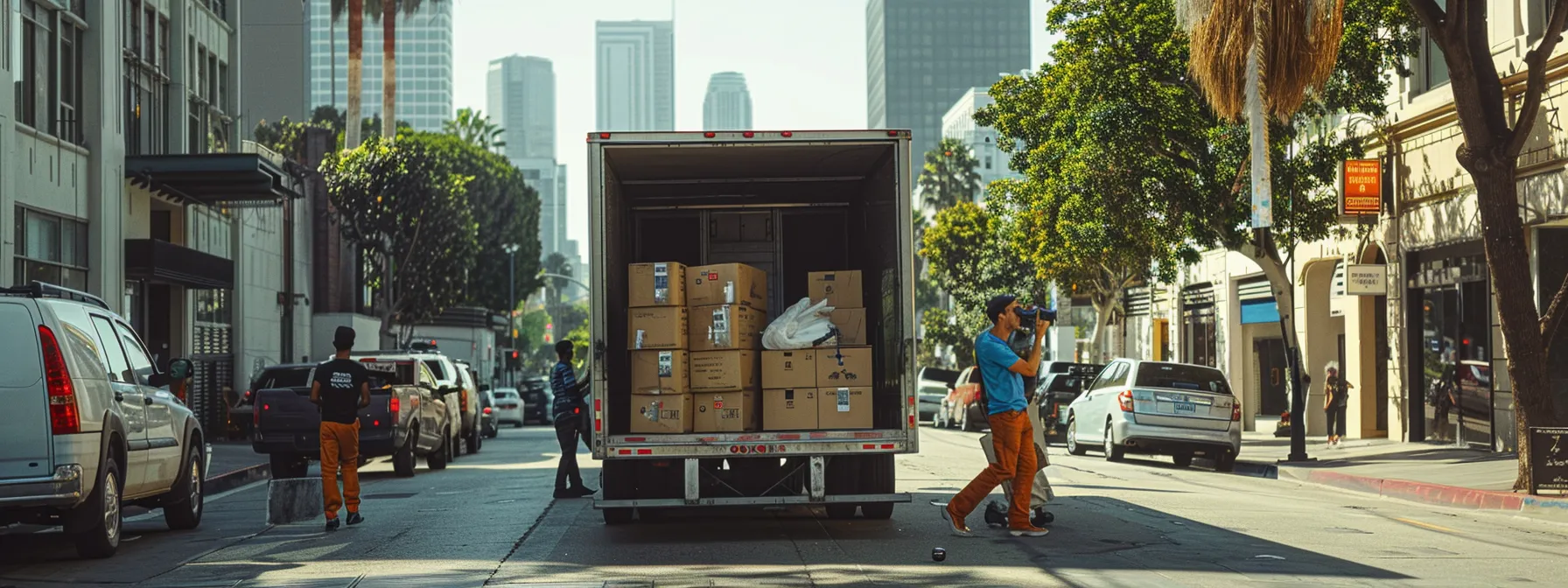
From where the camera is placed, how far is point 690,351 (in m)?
12.2

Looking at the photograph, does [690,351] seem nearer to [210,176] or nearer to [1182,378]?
[1182,378]

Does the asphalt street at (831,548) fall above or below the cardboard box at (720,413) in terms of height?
below

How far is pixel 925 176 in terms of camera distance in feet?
282

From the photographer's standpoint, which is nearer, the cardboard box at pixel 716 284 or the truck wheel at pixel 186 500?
the cardboard box at pixel 716 284

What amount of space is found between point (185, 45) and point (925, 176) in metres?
55.1

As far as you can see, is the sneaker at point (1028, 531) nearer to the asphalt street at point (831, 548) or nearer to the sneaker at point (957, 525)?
the asphalt street at point (831, 548)

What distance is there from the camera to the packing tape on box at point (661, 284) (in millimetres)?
12109

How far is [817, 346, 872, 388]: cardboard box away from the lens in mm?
12078

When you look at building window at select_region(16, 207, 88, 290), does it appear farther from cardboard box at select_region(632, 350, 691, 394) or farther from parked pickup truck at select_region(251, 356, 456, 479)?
cardboard box at select_region(632, 350, 691, 394)

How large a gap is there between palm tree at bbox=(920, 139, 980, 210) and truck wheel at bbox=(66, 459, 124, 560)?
72.5 meters

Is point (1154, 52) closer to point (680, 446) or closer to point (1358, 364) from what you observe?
point (1358, 364)

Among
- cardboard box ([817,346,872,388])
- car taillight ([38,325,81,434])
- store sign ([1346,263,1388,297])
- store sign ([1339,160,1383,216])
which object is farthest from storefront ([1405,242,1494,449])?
car taillight ([38,325,81,434])

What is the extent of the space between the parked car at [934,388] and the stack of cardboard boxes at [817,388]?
30.5 metres

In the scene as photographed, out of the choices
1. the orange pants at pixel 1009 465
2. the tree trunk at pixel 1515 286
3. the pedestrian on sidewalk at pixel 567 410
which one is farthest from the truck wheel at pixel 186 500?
the tree trunk at pixel 1515 286
